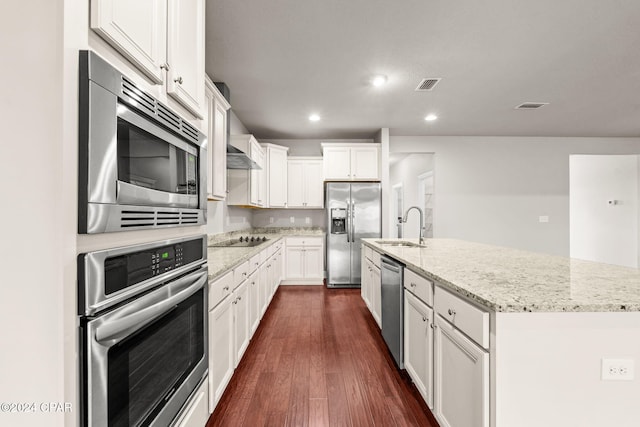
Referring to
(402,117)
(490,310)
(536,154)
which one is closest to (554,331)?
(490,310)

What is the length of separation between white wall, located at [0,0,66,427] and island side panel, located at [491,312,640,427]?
1302 millimetres

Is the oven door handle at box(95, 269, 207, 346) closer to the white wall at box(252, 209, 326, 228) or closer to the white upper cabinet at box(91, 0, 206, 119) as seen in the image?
the white upper cabinet at box(91, 0, 206, 119)

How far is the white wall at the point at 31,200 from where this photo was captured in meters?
0.60

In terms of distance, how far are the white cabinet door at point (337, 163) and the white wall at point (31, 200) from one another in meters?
4.30

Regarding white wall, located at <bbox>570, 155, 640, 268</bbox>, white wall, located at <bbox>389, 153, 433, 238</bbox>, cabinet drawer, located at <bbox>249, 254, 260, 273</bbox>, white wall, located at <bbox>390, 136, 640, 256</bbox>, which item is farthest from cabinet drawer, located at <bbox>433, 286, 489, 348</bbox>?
white wall, located at <bbox>570, 155, 640, 268</bbox>

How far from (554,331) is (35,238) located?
5.10 feet

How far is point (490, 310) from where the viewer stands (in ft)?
3.45

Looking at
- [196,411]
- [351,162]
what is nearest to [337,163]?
[351,162]

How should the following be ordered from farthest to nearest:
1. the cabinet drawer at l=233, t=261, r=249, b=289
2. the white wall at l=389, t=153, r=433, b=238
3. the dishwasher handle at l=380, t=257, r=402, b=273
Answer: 1. the white wall at l=389, t=153, r=433, b=238
2. the dishwasher handle at l=380, t=257, r=402, b=273
3. the cabinet drawer at l=233, t=261, r=249, b=289

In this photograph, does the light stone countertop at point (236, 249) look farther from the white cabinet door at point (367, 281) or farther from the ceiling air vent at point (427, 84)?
the ceiling air vent at point (427, 84)

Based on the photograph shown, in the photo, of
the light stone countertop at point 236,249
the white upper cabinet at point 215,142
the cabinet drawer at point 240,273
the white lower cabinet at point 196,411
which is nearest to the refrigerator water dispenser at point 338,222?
the light stone countertop at point 236,249

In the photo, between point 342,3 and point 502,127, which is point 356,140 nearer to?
point 502,127

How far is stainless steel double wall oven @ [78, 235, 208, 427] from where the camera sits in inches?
26.3

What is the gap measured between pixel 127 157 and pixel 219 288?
1.01 m
